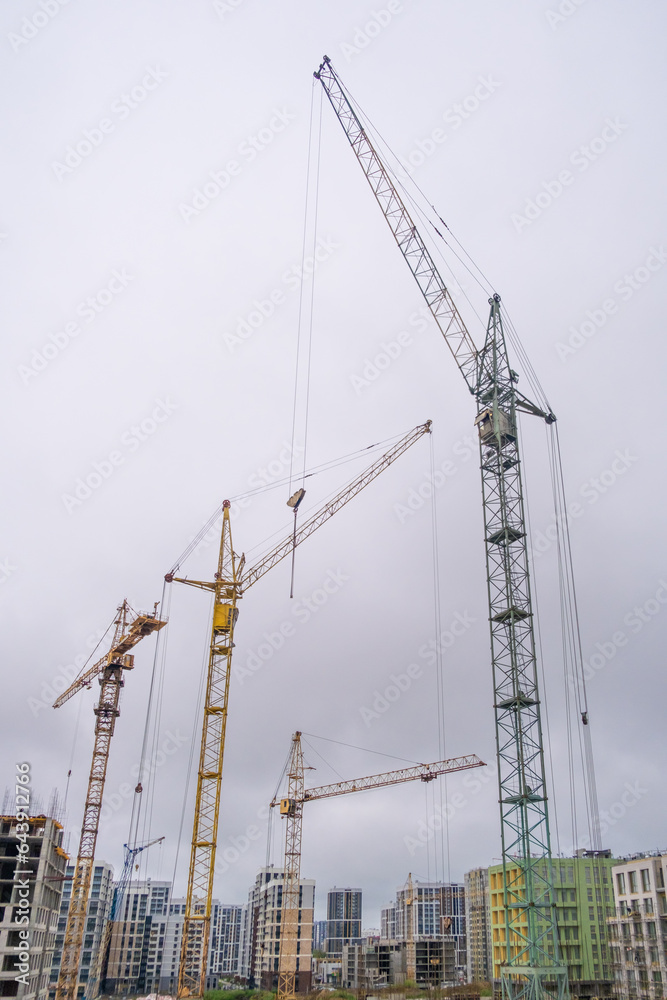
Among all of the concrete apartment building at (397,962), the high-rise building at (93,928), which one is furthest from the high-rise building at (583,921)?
the concrete apartment building at (397,962)

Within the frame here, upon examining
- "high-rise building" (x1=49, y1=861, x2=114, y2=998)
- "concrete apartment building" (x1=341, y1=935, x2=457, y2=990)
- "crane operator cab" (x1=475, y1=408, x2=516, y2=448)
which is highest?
"crane operator cab" (x1=475, y1=408, x2=516, y2=448)

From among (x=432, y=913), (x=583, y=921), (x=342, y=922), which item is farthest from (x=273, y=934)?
(x=342, y=922)

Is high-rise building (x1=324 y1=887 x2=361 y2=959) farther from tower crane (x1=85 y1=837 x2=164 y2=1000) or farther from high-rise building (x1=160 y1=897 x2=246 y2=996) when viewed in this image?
tower crane (x1=85 y1=837 x2=164 y2=1000)

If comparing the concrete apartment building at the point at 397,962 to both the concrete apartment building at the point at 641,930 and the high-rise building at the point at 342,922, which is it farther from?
the concrete apartment building at the point at 641,930

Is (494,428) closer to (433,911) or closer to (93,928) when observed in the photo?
(93,928)

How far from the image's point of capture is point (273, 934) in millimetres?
99875

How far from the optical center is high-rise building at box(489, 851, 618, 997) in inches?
2539

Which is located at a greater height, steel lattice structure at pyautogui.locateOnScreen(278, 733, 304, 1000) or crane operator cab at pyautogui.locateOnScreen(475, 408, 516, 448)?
crane operator cab at pyautogui.locateOnScreen(475, 408, 516, 448)

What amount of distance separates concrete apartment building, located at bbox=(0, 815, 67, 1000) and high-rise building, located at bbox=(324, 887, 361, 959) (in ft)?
411

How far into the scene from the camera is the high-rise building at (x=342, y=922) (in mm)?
159625

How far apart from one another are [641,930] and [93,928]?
2911 inches

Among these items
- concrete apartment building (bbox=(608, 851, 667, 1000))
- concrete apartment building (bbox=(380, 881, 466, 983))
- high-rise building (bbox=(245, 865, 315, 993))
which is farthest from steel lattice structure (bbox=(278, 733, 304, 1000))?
concrete apartment building (bbox=(380, 881, 466, 983))

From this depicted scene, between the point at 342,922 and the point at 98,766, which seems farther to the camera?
the point at 342,922

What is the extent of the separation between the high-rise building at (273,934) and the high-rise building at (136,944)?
47.0 ft
